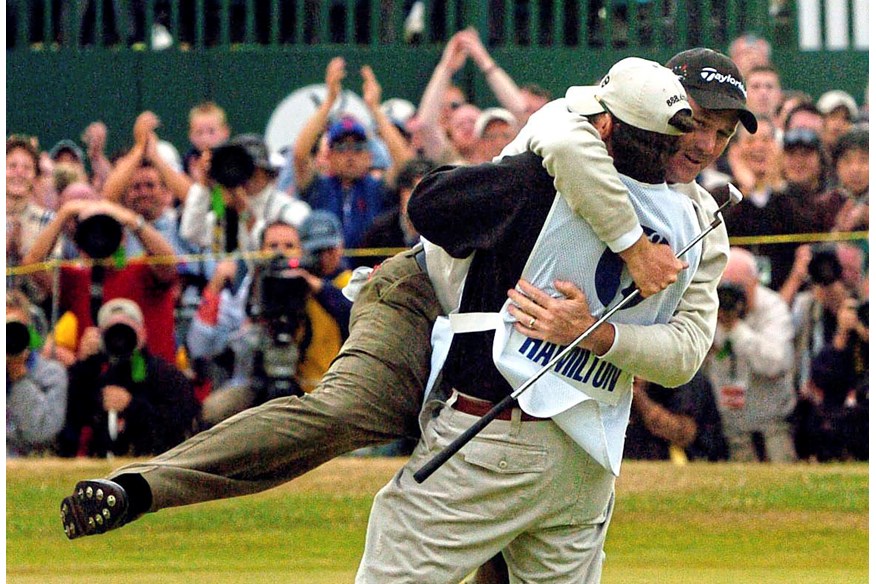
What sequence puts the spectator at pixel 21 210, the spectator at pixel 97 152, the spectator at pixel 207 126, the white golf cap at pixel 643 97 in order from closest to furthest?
the white golf cap at pixel 643 97, the spectator at pixel 21 210, the spectator at pixel 97 152, the spectator at pixel 207 126

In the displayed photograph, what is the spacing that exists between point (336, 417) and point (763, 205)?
6270 mm

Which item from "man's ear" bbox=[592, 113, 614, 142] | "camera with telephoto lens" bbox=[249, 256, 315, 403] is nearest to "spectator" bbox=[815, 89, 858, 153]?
"camera with telephoto lens" bbox=[249, 256, 315, 403]

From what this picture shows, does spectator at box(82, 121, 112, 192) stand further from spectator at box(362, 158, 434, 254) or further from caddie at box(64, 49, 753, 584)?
caddie at box(64, 49, 753, 584)

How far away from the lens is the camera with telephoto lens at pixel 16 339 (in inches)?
394

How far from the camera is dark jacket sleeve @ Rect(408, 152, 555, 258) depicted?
430cm

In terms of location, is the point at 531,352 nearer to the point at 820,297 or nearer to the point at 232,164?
the point at 820,297

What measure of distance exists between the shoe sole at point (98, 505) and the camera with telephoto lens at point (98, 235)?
6077 millimetres

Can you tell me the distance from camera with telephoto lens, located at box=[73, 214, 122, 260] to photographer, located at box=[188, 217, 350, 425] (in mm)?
865

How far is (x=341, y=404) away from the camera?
4.58 metres

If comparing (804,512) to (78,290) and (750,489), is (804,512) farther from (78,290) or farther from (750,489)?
(78,290)

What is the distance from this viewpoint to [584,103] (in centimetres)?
441

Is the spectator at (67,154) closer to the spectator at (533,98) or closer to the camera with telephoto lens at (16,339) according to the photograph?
the camera with telephoto lens at (16,339)

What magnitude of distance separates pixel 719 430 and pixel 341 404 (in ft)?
18.8

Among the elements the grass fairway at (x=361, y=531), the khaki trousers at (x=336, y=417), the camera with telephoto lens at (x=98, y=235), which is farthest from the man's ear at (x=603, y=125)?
the camera with telephoto lens at (x=98, y=235)
